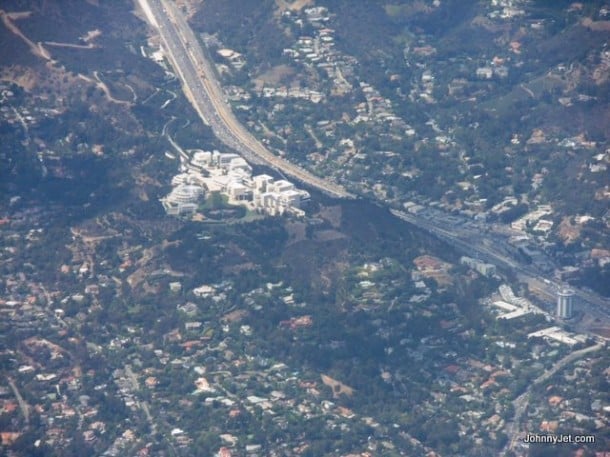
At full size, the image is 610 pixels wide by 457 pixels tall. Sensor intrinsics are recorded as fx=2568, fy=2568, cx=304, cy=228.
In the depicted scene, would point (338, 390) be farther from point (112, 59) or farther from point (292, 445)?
point (112, 59)

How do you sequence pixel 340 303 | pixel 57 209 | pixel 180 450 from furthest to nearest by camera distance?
1. pixel 57 209
2. pixel 340 303
3. pixel 180 450

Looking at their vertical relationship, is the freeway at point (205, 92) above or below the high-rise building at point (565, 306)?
above

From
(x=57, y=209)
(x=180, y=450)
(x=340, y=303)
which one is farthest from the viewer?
(x=57, y=209)

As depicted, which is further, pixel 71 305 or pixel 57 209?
pixel 57 209

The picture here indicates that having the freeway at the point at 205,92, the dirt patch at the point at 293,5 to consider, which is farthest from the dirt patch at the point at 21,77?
the dirt patch at the point at 293,5

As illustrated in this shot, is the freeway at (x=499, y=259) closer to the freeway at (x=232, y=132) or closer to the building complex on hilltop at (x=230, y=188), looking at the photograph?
the freeway at (x=232, y=132)

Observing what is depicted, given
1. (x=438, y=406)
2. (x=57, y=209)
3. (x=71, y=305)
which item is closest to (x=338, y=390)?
(x=438, y=406)

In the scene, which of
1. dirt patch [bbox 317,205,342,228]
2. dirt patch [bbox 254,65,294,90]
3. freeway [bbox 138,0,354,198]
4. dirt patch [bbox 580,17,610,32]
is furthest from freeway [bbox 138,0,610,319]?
dirt patch [bbox 580,17,610,32]

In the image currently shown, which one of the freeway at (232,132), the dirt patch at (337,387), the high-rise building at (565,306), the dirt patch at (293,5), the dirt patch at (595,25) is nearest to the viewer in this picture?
the dirt patch at (337,387)

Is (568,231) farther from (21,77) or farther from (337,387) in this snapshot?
(21,77)
